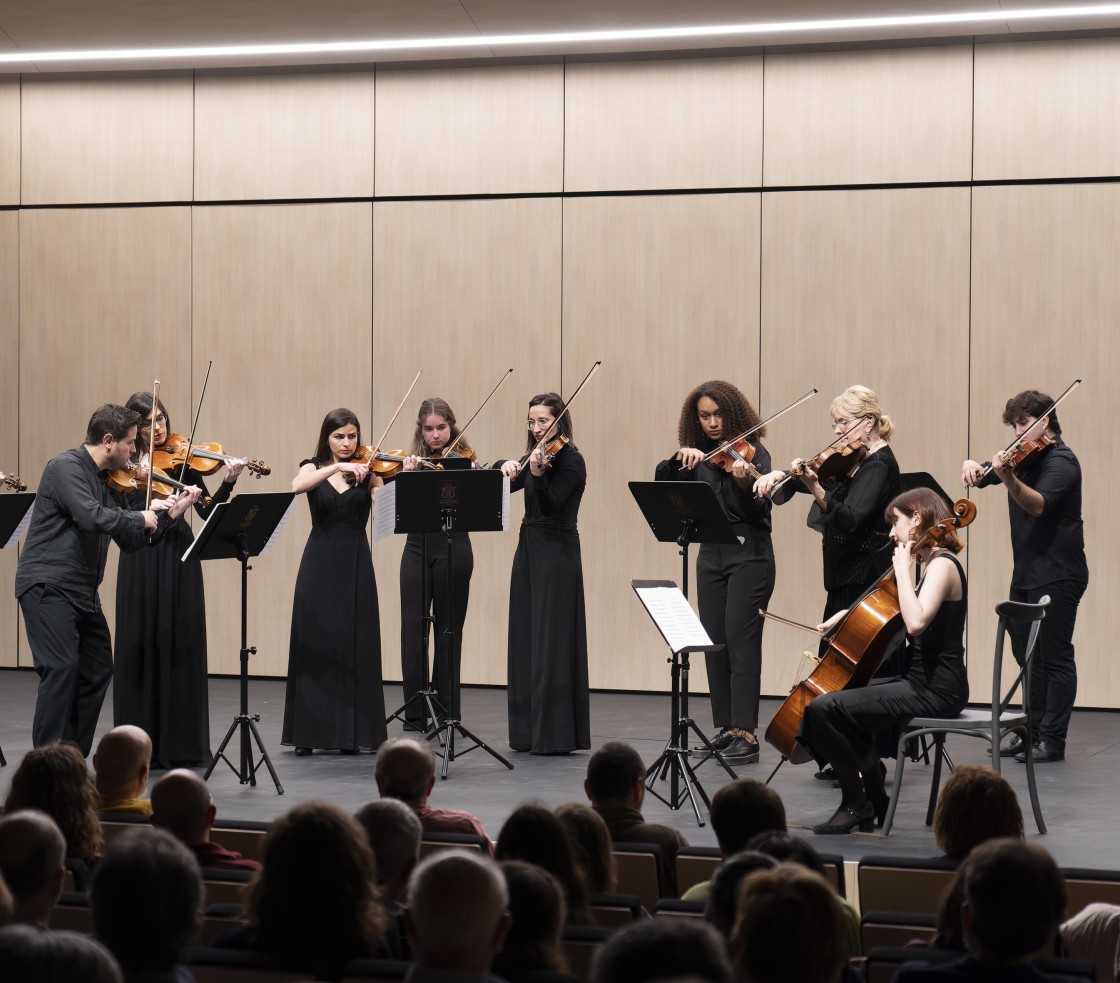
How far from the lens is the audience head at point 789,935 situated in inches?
80.4

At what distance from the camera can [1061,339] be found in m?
7.96

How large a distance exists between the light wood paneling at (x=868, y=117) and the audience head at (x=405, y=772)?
549cm

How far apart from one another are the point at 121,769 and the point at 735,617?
3.27 metres

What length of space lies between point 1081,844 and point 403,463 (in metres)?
3.37

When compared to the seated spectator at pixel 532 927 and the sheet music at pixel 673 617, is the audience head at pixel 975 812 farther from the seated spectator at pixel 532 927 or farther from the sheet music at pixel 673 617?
the sheet music at pixel 673 617

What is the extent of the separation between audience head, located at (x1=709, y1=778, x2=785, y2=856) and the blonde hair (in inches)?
119

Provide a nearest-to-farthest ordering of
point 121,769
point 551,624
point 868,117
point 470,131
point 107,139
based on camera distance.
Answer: point 121,769
point 551,624
point 868,117
point 470,131
point 107,139

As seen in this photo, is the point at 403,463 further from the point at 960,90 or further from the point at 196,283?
the point at 960,90

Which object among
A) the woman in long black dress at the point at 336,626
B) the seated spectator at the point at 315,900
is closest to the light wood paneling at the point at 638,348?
the woman in long black dress at the point at 336,626

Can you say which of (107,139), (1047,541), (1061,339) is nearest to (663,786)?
(1047,541)

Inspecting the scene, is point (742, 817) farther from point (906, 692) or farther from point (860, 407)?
point (860, 407)

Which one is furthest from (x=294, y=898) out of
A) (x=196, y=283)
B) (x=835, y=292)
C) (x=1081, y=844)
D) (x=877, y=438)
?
(x=196, y=283)

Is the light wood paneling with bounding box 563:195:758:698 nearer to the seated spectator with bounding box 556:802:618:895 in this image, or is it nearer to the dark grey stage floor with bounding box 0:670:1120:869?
the dark grey stage floor with bounding box 0:670:1120:869

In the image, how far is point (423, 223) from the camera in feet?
29.0
